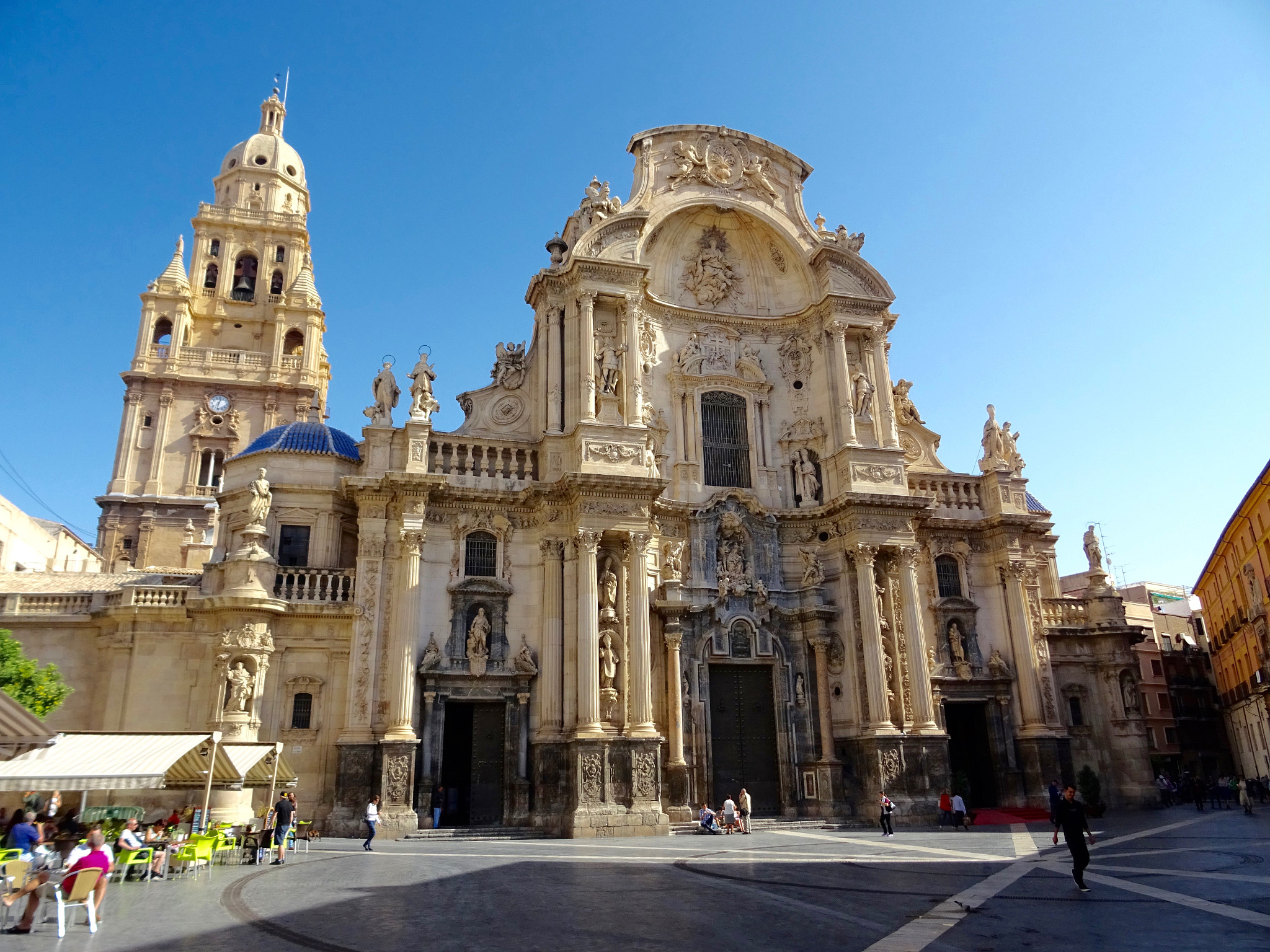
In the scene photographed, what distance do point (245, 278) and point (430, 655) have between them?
45.6 meters

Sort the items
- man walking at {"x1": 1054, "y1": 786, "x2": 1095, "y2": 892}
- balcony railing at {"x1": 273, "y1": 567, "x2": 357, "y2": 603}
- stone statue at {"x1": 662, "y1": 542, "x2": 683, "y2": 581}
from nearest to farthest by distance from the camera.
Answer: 1. man walking at {"x1": 1054, "y1": 786, "x2": 1095, "y2": 892}
2. balcony railing at {"x1": 273, "y1": 567, "x2": 357, "y2": 603}
3. stone statue at {"x1": 662, "y1": 542, "x2": 683, "y2": 581}

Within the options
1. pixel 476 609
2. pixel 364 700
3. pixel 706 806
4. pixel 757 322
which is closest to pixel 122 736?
pixel 364 700

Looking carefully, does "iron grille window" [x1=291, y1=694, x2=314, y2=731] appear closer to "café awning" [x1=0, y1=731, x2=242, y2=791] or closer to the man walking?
"café awning" [x1=0, y1=731, x2=242, y2=791]

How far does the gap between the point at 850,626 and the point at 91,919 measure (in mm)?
22170

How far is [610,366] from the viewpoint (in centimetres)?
2889

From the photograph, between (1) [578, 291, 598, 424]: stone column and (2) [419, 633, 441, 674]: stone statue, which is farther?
(1) [578, 291, 598, 424]: stone column

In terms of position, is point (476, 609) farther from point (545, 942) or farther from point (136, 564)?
point (136, 564)

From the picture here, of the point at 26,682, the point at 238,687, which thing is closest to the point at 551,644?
the point at 238,687

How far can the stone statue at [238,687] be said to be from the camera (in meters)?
24.4

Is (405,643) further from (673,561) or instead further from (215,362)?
(215,362)

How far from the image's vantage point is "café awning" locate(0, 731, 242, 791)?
14547 millimetres

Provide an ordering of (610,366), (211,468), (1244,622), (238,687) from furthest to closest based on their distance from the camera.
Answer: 1. (211,468)
2. (1244,622)
3. (610,366)
4. (238,687)

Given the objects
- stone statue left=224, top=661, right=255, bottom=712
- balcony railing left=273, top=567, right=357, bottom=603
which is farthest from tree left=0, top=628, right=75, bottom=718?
balcony railing left=273, top=567, right=357, bottom=603

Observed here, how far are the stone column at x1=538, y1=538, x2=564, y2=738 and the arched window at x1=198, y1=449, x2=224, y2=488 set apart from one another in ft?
112
